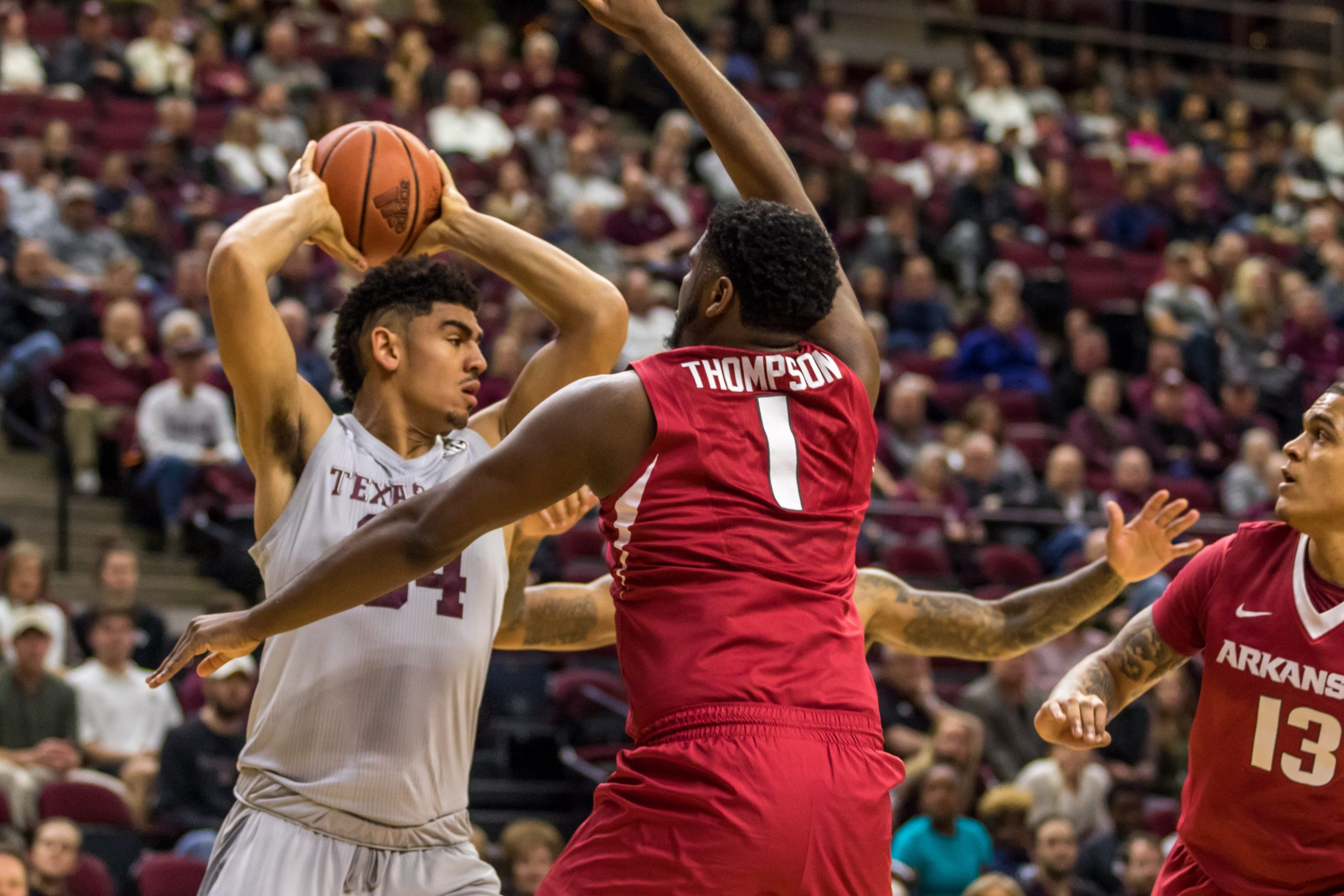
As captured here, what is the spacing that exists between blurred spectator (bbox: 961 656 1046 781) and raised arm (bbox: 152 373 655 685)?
6635 millimetres

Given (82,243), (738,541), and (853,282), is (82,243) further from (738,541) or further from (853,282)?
(738,541)

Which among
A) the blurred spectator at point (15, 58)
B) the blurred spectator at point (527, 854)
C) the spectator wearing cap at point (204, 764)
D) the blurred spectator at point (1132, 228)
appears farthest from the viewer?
the blurred spectator at point (1132, 228)

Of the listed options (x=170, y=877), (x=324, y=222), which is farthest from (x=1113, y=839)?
(x=324, y=222)

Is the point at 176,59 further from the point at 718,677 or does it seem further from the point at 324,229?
the point at 718,677

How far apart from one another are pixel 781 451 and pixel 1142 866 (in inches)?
233

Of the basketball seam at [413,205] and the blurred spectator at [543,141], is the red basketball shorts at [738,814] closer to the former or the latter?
the basketball seam at [413,205]

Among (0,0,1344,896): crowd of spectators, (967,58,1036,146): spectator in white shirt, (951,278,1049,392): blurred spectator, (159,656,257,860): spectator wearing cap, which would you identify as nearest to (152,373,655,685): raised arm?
(0,0,1344,896): crowd of spectators

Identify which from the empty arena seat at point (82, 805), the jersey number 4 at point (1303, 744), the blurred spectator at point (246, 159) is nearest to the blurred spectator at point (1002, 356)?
the blurred spectator at point (246, 159)

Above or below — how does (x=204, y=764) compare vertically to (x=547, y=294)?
below

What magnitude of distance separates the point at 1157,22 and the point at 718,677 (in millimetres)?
19120

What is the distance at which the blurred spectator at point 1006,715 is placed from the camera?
907 cm

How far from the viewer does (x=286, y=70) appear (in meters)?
13.8

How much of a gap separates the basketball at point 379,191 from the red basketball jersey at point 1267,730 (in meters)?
2.11

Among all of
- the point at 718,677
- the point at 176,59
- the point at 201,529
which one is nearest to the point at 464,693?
the point at 718,677
